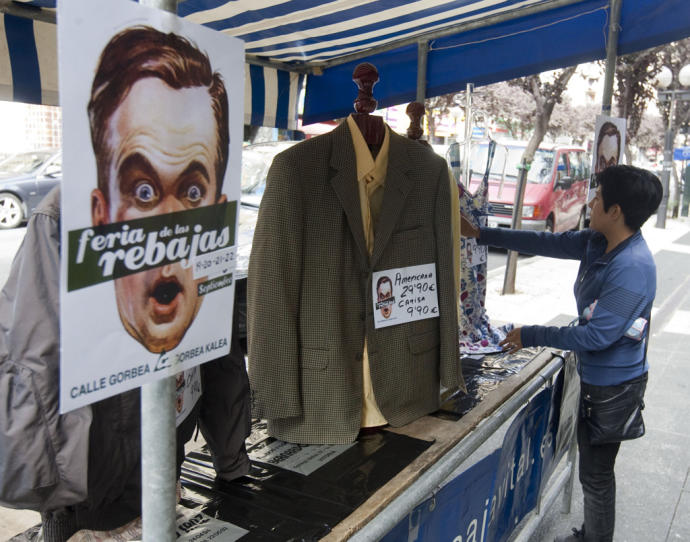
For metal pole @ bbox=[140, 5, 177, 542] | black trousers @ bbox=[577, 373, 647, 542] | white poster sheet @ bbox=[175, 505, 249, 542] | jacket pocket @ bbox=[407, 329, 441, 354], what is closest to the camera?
metal pole @ bbox=[140, 5, 177, 542]

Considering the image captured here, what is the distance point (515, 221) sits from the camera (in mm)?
7359

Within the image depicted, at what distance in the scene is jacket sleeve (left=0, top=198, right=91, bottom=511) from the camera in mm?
1092

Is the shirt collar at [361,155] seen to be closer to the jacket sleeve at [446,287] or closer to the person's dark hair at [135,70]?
the jacket sleeve at [446,287]

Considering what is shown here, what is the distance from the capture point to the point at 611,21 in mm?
2836

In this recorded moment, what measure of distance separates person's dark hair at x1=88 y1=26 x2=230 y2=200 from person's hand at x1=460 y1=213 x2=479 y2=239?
187 centimetres

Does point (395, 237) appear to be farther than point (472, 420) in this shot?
No

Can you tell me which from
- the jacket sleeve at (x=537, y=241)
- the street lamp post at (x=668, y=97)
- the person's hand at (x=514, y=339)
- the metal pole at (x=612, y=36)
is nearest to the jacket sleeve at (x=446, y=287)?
the person's hand at (x=514, y=339)

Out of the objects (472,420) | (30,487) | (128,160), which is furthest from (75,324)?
(472,420)

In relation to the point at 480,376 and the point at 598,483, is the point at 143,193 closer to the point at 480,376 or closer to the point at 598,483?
the point at 480,376

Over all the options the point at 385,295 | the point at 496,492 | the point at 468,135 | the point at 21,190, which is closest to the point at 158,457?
the point at 385,295

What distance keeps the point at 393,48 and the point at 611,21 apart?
1.13 metres

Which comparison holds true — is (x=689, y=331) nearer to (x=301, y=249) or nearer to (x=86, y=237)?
(x=301, y=249)

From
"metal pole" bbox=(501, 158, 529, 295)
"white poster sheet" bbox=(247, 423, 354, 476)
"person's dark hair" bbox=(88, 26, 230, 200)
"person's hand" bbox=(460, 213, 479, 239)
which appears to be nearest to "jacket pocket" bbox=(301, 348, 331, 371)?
"white poster sheet" bbox=(247, 423, 354, 476)

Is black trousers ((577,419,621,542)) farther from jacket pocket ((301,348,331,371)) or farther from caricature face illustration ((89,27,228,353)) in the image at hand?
caricature face illustration ((89,27,228,353))
